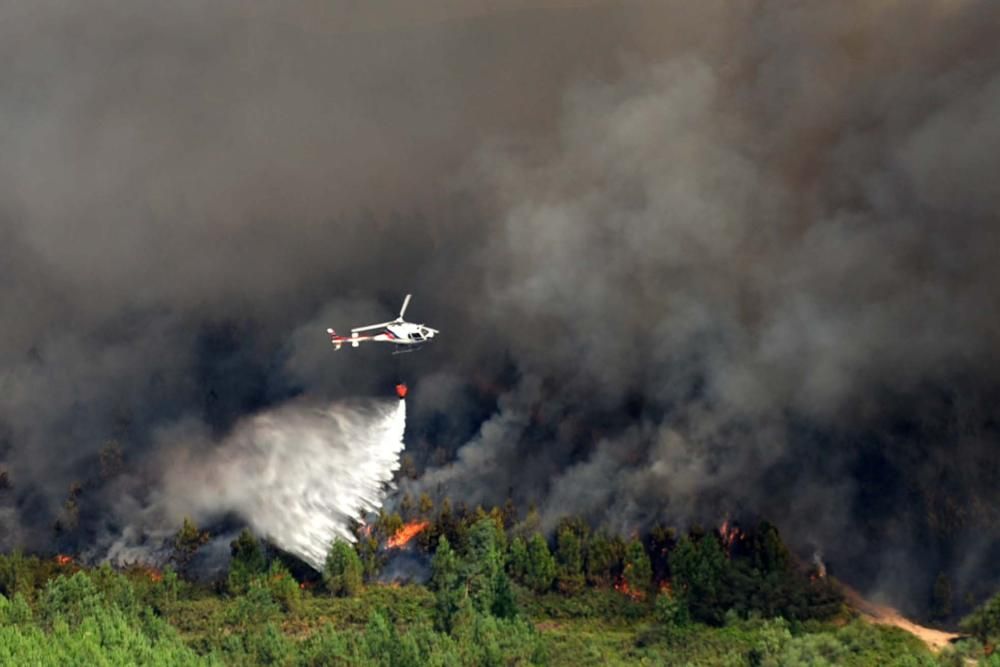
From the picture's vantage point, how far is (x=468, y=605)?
119625mm

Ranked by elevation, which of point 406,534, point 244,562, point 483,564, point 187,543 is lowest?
point 244,562

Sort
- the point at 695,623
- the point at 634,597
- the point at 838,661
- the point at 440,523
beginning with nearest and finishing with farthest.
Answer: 1. the point at 838,661
2. the point at 695,623
3. the point at 634,597
4. the point at 440,523

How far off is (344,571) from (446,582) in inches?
331

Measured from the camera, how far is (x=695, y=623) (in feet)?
385

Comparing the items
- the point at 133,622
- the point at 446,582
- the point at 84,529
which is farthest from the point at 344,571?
the point at 84,529

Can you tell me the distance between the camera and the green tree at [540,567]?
127250 mm

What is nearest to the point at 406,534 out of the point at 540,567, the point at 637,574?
the point at 540,567

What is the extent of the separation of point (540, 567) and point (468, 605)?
9.57 meters

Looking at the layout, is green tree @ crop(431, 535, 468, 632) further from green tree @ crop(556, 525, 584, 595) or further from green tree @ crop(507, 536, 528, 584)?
green tree @ crop(556, 525, 584, 595)

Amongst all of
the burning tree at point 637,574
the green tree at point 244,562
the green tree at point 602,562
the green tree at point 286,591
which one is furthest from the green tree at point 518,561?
the green tree at point 244,562

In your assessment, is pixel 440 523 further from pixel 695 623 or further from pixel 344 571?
pixel 695 623

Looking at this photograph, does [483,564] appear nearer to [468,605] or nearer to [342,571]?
[468,605]

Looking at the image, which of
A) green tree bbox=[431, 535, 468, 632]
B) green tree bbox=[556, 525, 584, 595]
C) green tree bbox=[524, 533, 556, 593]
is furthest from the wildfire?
green tree bbox=[556, 525, 584, 595]

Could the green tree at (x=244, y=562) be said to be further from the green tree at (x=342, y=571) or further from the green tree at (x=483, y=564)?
the green tree at (x=483, y=564)
